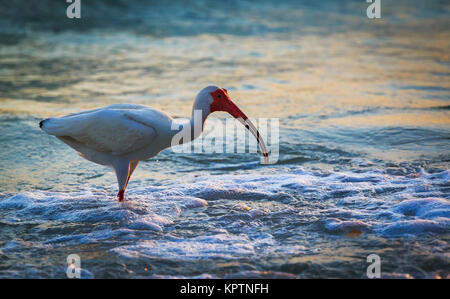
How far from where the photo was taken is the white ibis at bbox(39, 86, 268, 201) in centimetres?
546

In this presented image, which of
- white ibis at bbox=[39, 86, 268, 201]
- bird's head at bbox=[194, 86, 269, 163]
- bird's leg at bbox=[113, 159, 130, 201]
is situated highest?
bird's head at bbox=[194, 86, 269, 163]

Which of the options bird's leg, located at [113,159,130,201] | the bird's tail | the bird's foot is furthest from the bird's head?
the bird's tail

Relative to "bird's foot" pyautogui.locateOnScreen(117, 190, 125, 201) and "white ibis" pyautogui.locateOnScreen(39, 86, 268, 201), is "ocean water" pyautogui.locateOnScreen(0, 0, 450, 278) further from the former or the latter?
"white ibis" pyautogui.locateOnScreen(39, 86, 268, 201)

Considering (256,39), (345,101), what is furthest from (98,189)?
(256,39)

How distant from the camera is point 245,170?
687 centimetres

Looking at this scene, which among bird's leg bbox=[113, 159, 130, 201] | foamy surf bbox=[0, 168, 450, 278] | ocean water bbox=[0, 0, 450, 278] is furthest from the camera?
bird's leg bbox=[113, 159, 130, 201]

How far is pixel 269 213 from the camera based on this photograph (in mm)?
5379

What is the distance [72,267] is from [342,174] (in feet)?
10.9

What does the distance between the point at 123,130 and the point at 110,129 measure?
129mm

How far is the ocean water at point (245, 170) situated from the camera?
446 cm

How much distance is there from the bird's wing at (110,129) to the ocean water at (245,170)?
60 cm

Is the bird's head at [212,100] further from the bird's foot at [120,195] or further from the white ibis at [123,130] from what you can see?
the bird's foot at [120,195]

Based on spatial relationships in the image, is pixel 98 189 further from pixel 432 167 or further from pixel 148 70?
pixel 148 70

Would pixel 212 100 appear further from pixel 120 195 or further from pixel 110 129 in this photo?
pixel 120 195
